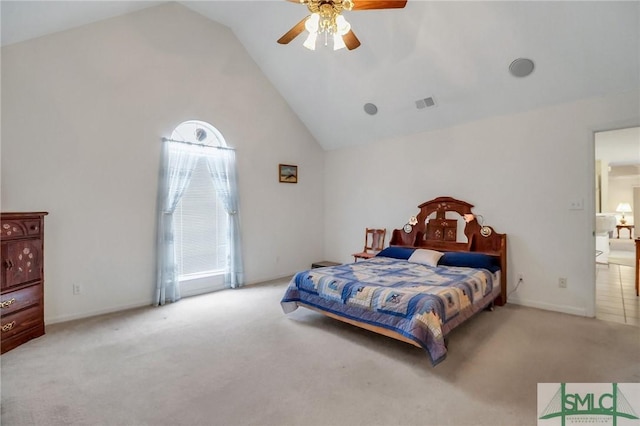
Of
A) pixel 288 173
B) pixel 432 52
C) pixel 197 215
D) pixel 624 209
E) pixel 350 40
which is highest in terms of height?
pixel 432 52

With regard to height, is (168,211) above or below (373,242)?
above

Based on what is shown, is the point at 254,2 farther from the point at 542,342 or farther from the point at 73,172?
the point at 542,342

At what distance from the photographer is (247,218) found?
506 centimetres

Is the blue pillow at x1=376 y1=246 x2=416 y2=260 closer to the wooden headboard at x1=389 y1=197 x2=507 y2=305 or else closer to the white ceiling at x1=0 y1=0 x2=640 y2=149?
the wooden headboard at x1=389 y1=197 x2=507 y2=305

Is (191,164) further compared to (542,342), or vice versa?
(191,164)

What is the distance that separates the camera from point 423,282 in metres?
3.17

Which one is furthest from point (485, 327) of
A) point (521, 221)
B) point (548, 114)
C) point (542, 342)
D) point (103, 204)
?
point (103, 204)

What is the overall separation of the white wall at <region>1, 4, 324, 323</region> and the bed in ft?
7.01

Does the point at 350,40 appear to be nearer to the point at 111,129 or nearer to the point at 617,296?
the point at 111,129

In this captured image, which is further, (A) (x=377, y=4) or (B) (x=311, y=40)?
(B) (x=311, y=40)

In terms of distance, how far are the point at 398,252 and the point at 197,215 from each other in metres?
3.03

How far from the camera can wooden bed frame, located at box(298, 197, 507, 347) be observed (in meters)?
4.02

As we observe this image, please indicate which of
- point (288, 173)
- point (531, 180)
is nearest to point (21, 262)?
point (288, 173)

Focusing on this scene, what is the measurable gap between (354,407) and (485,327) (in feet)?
6.37
